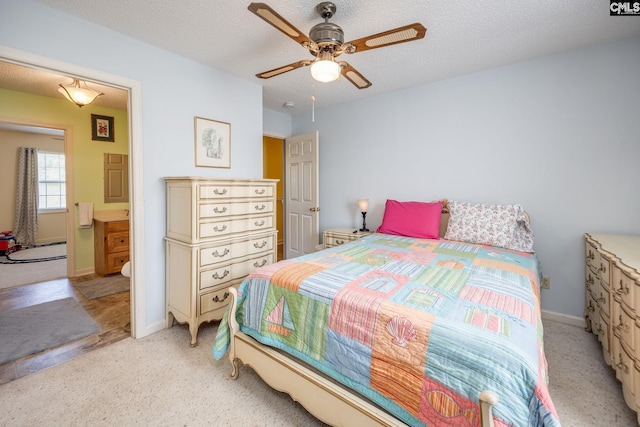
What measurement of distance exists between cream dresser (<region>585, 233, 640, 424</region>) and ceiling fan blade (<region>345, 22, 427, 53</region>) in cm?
165

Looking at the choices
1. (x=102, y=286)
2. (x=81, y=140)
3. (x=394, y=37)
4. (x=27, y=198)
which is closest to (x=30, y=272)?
(x=102, y=286)

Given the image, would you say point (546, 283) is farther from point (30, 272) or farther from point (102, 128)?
point (30, 272)

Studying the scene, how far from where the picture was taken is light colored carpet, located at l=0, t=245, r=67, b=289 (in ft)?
12.1

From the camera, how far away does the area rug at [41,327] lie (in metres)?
2.18

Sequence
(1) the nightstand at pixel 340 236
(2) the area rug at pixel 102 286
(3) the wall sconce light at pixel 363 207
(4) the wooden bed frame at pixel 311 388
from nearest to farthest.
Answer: (4) the wooden bed frame at pixel 311 388 → (2) the area rug at pixel 102 286 → (1) the nightstand at pixel 340 236 → (3) the wall sconce light at pixel 363 207

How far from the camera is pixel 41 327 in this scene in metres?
2.50

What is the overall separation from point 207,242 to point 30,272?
3847mm

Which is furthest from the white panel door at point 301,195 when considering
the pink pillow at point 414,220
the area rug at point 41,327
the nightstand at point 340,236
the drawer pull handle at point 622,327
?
the drawer pull handle at point 622,327

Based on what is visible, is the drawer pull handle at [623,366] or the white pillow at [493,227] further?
the white pillow at [493,227]

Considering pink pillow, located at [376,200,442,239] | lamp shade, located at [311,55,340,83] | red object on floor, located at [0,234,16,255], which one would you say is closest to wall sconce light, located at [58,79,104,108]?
lamp shade, located at [311,55,340,83]

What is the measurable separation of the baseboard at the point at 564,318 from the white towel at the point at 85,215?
5831 millimetres

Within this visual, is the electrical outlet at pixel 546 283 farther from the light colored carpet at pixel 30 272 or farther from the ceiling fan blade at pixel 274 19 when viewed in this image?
the light colored carpet at pixel 30 272

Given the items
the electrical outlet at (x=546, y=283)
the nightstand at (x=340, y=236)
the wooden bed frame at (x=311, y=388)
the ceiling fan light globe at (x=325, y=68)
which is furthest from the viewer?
the nightstand at (x=340, y=236)

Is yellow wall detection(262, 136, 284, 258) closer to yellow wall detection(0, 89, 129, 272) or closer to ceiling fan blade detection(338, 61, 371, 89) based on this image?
yellow wall detection(0, 89, 129, 272)
